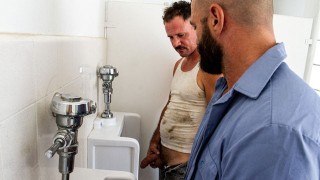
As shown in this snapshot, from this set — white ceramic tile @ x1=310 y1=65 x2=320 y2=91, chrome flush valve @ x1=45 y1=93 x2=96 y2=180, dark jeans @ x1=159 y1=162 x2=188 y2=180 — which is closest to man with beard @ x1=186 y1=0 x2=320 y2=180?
chrome flush valve @ x1=45 y1=93 x2=96 y2=180

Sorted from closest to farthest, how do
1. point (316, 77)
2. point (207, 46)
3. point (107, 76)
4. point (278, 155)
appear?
point (278, 155)
point (207, 46)
point (107, 76)
point (316, 77)

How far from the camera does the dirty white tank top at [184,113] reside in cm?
121

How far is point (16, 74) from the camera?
18.8 inches

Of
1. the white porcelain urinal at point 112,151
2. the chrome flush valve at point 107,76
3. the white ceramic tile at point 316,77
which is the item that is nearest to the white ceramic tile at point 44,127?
the white porcelain urinal at point 112,151

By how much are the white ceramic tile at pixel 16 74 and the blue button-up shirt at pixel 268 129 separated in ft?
1.37

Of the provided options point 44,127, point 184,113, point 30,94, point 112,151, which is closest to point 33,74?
point 30,94

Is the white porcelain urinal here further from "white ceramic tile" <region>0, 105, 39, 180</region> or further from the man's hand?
"white ceramic tile" <region>0, 105, 39, 180</region>

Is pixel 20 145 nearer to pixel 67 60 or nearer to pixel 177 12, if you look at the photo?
pixel 67 60

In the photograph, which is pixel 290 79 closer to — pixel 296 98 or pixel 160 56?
pixel 296 98

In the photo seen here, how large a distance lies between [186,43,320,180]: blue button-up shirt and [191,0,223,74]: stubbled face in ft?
0.38

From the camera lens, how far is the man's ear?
606 mm

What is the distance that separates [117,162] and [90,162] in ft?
0.38

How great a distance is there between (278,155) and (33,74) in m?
0.51

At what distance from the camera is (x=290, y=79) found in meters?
0.52
